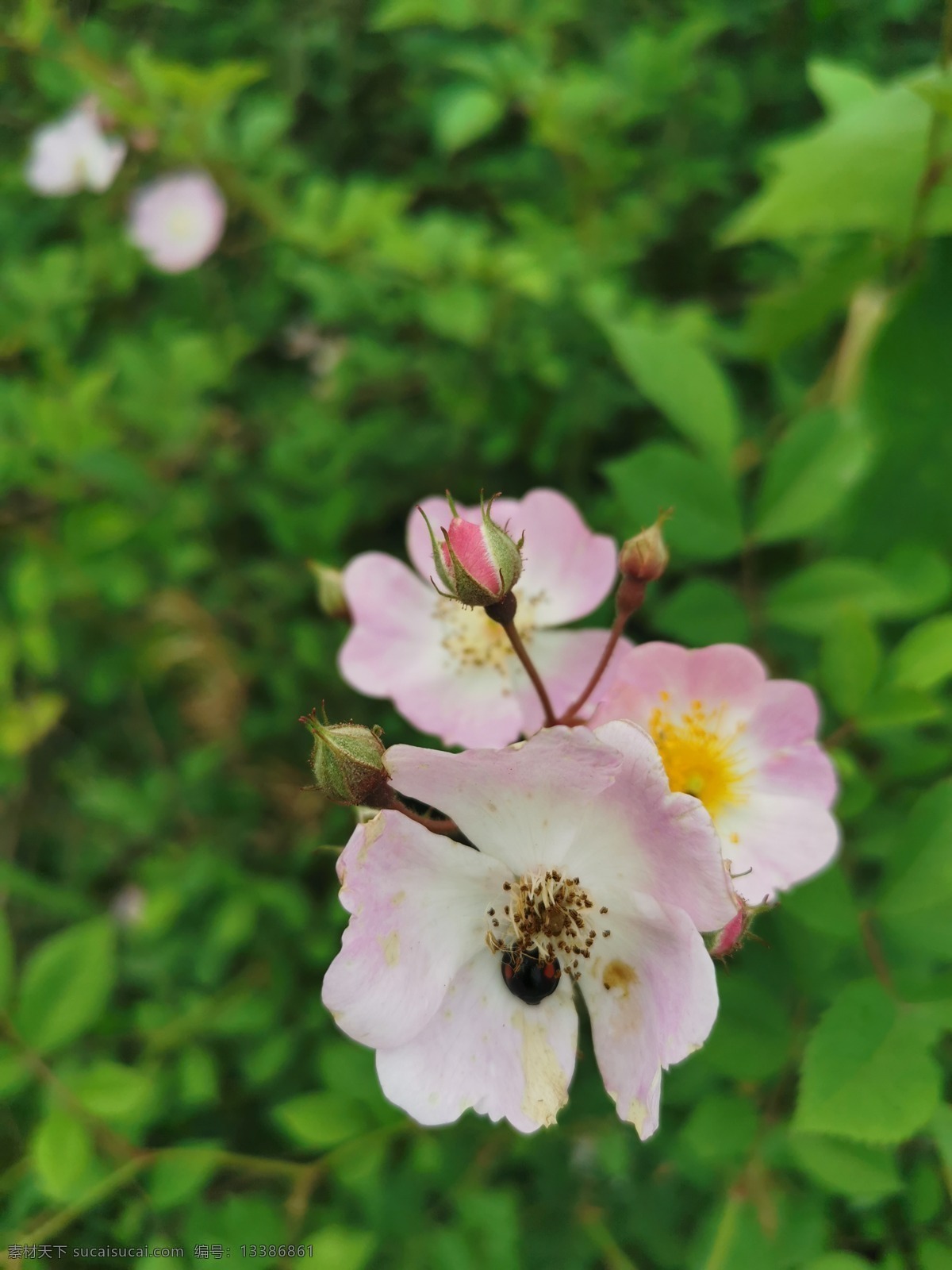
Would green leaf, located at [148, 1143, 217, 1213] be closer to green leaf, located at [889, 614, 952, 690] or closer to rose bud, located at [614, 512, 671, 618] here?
rose bud, located at [614, 512, 671, 618]

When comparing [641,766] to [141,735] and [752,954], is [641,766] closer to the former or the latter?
[752,954]

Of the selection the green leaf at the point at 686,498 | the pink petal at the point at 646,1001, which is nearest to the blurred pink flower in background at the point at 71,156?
the green leaf at the point at 686,498

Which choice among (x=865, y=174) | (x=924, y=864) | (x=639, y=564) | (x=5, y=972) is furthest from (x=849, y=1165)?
(x=865, y=174)

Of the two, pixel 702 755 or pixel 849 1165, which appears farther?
pixel 702 755

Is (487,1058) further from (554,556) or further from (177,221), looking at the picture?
(177,221)

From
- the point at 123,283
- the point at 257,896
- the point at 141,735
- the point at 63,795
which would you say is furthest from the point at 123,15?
the point at 257,896
